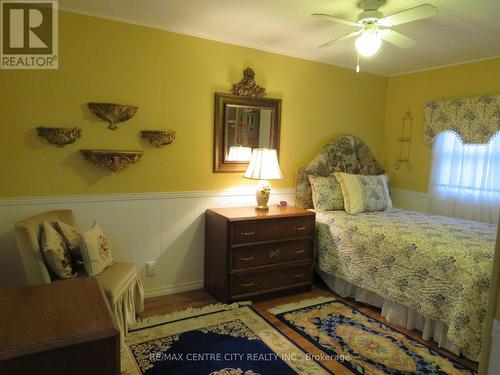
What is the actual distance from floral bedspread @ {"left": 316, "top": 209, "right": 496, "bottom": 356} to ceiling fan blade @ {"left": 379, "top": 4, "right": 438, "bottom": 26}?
153 cm

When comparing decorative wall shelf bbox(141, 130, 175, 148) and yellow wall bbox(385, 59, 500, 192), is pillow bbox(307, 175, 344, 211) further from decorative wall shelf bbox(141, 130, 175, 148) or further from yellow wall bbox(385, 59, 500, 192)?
decorative wall shelf bbox(141, 130, 175, 148)

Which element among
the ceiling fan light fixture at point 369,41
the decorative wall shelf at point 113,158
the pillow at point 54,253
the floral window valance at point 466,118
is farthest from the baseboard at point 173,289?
the floral window valance at point 466,118

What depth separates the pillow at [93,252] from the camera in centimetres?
224

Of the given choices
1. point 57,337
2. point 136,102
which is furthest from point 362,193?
point 57,337

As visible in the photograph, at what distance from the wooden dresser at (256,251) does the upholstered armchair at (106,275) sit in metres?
0.69

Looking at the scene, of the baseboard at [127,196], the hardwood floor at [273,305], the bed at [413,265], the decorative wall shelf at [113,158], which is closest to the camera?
the bed at [413,265]

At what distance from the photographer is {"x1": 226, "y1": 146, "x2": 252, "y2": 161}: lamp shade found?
10.8 ft

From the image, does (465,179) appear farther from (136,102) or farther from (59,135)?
(59,135)

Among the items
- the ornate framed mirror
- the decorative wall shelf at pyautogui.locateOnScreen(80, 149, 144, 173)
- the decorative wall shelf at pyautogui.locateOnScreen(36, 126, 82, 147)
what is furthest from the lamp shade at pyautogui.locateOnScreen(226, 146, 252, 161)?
the decorative wall shelf at pyautogui.locateOnScreen(36, 126, 82, 147)

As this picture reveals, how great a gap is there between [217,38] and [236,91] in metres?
0.48

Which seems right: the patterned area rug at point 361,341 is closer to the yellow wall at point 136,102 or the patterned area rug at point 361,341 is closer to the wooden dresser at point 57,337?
the yellow wall at point 136,102

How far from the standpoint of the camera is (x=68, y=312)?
1.41 meters

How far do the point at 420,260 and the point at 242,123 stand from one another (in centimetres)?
191

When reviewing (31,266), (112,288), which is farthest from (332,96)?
(31,266)
